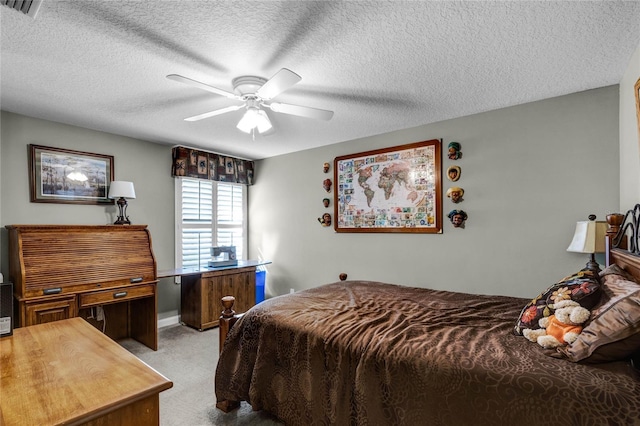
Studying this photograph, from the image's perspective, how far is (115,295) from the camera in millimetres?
3002

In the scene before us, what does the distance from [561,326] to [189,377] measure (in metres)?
2.67

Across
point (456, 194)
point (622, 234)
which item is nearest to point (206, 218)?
point (456, 194)

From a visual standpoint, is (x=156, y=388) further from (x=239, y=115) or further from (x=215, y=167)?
(x=215, y=167)

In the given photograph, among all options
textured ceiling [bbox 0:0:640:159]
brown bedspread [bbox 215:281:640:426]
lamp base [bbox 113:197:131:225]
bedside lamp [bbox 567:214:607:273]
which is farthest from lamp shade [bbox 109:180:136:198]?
bedside lamp [bbox 567:214:607:273]

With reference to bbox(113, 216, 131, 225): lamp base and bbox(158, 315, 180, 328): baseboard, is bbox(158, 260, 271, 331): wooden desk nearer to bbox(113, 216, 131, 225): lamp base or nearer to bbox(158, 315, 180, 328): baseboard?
bbox(158, 315, 180, 328): baseboard

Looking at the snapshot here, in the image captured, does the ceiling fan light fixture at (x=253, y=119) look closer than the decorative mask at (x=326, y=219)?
Yes

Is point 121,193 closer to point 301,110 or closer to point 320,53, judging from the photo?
point 301,110

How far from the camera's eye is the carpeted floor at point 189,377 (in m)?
2.08

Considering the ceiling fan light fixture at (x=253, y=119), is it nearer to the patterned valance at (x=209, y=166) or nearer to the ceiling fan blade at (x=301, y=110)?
the ceiling fan blade at (x=301, y=110)

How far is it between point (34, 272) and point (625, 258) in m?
4.09

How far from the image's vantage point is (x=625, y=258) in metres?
1.71

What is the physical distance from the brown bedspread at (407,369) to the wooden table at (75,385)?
876 millimetres

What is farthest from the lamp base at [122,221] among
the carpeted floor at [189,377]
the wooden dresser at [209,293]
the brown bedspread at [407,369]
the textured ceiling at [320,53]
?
the brown bedspread at [407,369]

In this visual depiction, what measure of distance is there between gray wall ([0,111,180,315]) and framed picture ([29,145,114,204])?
59 mm
